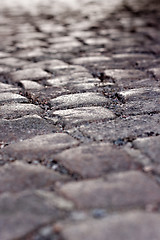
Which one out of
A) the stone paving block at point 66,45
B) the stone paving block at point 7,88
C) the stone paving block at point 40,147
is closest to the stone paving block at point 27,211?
the stone paving block at point 40,147

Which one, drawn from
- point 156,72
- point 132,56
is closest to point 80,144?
point 156,72

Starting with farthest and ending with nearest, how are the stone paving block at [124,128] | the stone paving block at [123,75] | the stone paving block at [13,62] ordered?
the stone paving block at [13,62] → the stone paving block at [123,75] → the stone paving block at [124,128]

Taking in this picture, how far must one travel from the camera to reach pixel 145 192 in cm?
140

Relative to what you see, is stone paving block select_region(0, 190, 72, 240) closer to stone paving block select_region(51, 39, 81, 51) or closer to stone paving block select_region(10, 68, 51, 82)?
stone paving block select_region(10, 68, 51, 82)

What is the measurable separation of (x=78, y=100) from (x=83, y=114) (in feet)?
0.94

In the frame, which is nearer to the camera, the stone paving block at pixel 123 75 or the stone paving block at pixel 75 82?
the stone paving block at pixel 75 82

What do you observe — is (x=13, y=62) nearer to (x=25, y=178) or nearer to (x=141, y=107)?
(x=141, y=107)

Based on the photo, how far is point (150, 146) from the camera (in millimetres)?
1780

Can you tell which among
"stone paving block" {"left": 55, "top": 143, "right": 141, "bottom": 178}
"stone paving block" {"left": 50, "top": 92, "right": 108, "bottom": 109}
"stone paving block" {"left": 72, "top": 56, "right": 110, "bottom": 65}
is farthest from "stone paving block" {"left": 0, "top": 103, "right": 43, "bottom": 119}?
"stone paving block" {"left": 72, "top": 56, "right": 110, "bottom": 65}

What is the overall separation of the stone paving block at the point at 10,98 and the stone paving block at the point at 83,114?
0.36 meters

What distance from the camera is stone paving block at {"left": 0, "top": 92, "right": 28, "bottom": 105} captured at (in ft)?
8.52

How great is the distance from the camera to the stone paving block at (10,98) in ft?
8.52

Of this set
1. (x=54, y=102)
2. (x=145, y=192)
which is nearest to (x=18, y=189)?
(x=145, y=192)

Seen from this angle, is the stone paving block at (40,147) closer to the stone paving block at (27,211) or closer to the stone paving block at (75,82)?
the stone paving block at (27,211)
